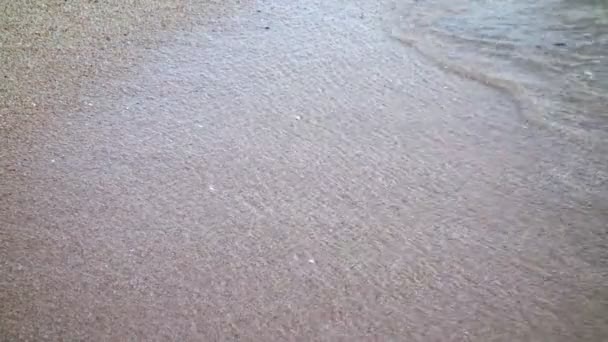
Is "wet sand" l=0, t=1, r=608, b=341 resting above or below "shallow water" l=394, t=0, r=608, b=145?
below

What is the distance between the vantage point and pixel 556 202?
222cm

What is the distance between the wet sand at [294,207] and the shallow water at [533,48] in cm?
12

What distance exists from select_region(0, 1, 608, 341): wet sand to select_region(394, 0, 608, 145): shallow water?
0.12 meters

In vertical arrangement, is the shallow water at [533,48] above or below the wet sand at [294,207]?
above

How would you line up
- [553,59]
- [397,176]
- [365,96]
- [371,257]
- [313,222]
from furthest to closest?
1. [553,59]
2. [365,96]
3. [397,176]
4. [313,222]
5. [371,257]

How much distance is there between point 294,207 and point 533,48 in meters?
1.49

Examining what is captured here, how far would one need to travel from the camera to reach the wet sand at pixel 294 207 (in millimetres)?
1874

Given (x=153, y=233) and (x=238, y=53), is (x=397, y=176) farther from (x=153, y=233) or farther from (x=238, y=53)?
(x=238, y=53)

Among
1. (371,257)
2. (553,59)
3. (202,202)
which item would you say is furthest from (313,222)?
(553,59)

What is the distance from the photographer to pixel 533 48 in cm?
308

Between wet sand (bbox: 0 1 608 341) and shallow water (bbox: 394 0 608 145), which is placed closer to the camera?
wet sand (bbox: 0 1 608 341)

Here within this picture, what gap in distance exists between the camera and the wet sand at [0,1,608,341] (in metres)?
1.87

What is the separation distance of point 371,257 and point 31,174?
4.00 feet

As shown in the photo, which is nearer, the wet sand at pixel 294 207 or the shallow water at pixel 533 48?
the wet sand at pixel 294 207
